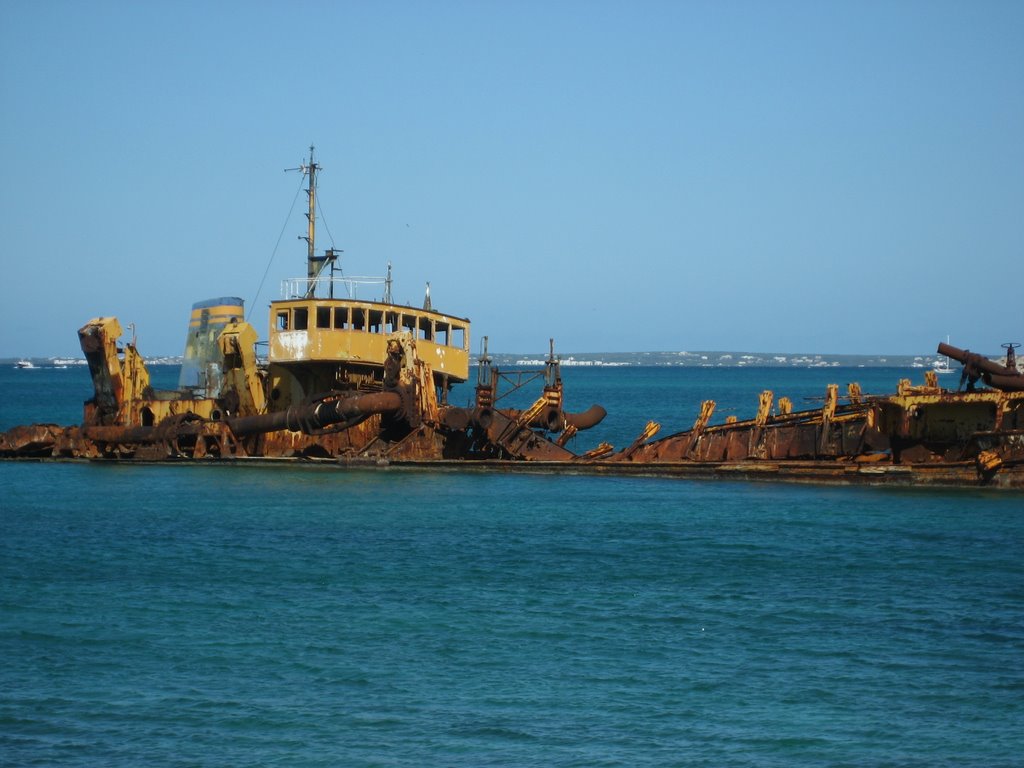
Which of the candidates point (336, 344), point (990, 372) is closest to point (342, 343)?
point (336, 344)

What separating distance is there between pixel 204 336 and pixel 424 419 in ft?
41.5

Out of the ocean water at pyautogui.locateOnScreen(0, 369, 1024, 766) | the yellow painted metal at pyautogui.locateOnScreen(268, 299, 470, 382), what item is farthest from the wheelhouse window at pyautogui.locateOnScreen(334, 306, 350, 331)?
the ocean water at pyautogui.locateOnScreen(0, 369, 1024, 766)

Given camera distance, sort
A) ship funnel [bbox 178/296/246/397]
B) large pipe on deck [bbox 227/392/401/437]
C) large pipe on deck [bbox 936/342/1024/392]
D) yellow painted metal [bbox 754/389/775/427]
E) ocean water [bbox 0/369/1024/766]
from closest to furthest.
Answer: ocean water [bbox 0/369/1024/766], large pipe on deck [bbox 936/342/1024/392], yellow painted metal [bbox 754/389/775/427], large pipe on deck [bbox 227/392/401/437], ship funnel [bbox 178/296/246/397]

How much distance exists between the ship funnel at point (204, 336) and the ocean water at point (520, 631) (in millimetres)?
12992

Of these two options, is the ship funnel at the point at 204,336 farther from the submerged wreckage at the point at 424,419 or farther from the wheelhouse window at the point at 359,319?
the wheelhouse window at the point at 359,319

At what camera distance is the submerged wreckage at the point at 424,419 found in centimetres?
2734

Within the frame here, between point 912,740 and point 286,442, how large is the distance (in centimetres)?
2431

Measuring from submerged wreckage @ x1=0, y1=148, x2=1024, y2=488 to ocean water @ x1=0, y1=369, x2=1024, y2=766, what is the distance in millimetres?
1303

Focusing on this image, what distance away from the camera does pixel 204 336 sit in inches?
1635

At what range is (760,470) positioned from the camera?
29297 millimetres

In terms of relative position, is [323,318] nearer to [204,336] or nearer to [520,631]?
[204,336]

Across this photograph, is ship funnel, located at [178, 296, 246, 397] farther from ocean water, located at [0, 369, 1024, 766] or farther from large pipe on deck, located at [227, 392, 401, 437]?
ocean water, located at [0, 369, 1024, 766]

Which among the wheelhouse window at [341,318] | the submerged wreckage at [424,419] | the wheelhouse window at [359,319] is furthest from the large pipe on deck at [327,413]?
the wheelhouse window at [359,319]

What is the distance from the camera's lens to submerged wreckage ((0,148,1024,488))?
27.3 m
